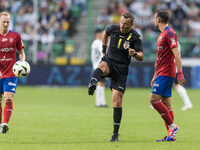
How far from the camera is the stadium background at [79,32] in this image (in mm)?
25500

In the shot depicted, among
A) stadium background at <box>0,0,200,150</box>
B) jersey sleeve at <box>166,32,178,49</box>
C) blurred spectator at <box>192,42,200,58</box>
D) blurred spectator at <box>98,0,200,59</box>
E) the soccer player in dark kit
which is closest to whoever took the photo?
jersey sleeve at <box>166,32,178,49</box>

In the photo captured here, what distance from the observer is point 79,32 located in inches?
1152

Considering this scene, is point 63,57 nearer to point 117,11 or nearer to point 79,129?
point 117,11

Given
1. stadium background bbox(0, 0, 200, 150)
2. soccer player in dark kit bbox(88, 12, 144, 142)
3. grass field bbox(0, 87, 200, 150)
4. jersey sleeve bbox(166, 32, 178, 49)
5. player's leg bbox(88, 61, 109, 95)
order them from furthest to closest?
stadium background bbox(0, 0, 200, 150) < soccer player in dark kit bbox(88, 12, 144, 142) < jersey sleeve bbox(166, 32, 178, 49) < player's leg bbox(88, 61, 109, 95) < grass field bbox(0, 87, 200, 150)

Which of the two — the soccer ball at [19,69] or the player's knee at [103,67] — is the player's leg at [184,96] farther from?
the soccer ball at [19,69]

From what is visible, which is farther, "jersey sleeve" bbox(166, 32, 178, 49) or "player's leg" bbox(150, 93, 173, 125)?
"player's leg" bbox(150, 93, 173, 125)

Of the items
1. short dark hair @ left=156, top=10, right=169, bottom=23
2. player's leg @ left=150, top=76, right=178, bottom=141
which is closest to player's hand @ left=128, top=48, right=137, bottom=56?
player's leg @ left=150, top=76, right=178, bottom=141

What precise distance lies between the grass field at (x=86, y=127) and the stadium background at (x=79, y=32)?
22.3 feet

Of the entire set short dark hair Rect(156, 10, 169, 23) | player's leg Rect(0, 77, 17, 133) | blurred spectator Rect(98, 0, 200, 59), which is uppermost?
short dark hair Rect(156, 10, 169, 23)

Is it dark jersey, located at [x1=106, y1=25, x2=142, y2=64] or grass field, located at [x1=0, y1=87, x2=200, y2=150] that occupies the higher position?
dark jersey, located at [x1=106, y1=25, x2=142, y2=64]

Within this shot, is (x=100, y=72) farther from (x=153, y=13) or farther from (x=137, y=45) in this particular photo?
(x=153, y=13)

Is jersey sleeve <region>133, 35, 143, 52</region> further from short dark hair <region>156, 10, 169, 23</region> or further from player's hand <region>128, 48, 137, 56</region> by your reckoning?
short dark hair <region>156, 10, 169, 23</region>

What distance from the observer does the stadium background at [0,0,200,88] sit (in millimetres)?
25500

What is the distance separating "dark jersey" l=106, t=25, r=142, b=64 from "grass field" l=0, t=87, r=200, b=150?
148cm
